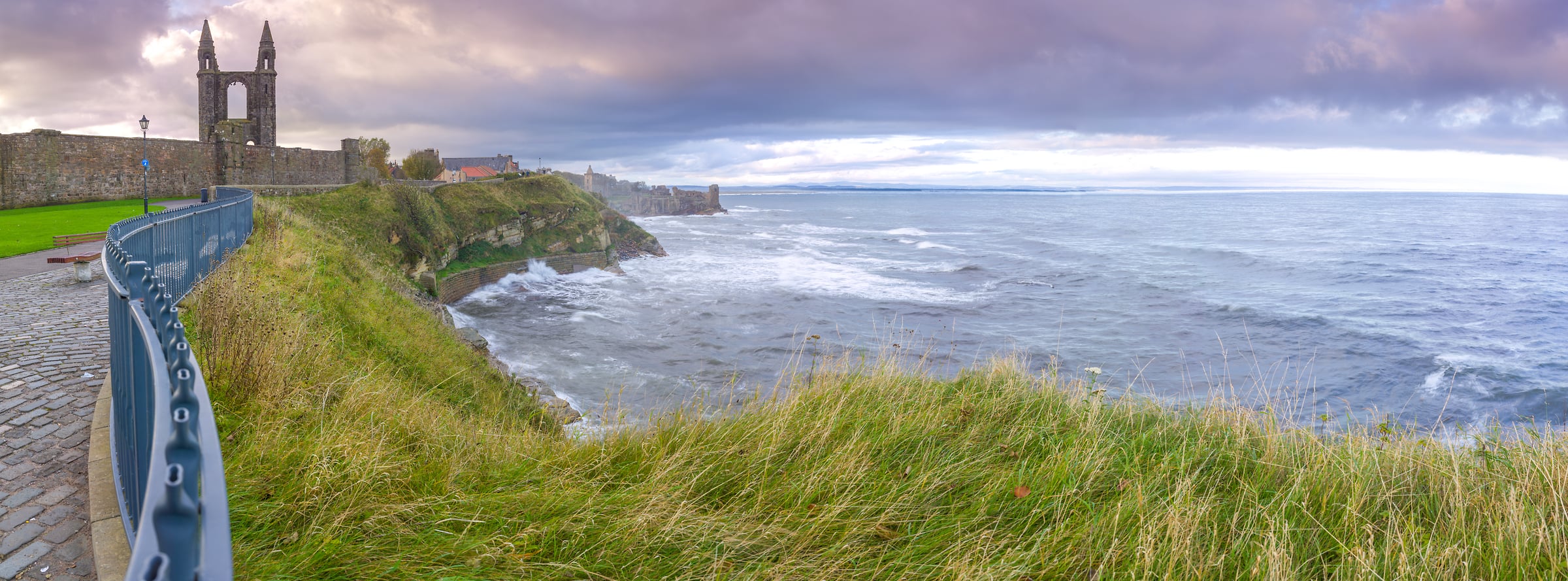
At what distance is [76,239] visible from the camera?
760 inches

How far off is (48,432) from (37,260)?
1489 cm

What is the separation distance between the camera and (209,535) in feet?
4.96

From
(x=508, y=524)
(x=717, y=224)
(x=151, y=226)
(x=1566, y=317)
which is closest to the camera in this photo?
(x=508, y=524)

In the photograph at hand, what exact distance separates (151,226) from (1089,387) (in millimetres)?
10159

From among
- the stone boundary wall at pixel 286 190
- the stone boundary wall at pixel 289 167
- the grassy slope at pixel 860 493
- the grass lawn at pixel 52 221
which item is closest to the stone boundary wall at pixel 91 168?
the grass lawn at pixel 52 221

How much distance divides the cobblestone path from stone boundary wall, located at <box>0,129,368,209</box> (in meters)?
26.7

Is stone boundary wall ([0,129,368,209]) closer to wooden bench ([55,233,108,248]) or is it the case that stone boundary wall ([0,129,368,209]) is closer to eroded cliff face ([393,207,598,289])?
Answer: eroded cliff face ([393,207,598,289])

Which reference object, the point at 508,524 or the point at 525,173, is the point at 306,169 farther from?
the point at 508,524

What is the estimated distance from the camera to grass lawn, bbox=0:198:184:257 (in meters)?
19.5

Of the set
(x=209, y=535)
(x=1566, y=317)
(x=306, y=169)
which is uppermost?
(x=306, y=169)

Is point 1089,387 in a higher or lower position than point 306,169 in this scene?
lower

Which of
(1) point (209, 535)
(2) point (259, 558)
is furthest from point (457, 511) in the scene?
(1) point (209, 535)

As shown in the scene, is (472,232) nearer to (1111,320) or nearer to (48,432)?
(1111,320)

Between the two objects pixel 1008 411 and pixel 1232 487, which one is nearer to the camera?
pixel 1232 487
